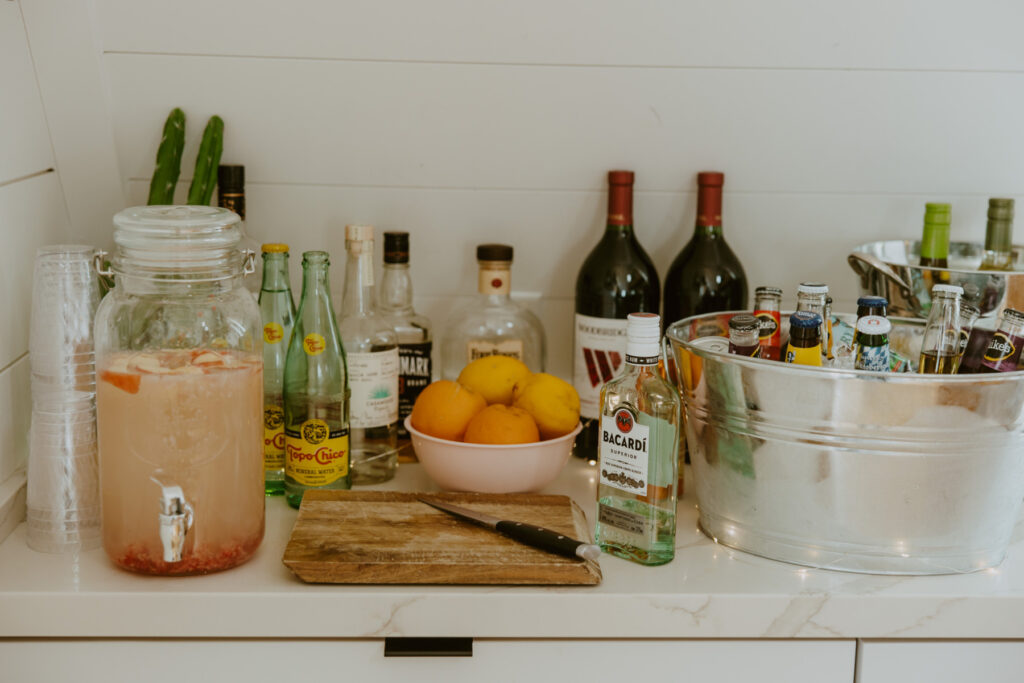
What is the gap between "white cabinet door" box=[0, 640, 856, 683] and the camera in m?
0.90

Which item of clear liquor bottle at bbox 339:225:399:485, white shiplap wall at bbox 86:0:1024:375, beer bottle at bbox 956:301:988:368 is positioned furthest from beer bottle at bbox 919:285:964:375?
clear liquor bottle at bbox 339:225:399:485

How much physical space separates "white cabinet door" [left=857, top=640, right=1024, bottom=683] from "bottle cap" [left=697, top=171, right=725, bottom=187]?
1.86 ft

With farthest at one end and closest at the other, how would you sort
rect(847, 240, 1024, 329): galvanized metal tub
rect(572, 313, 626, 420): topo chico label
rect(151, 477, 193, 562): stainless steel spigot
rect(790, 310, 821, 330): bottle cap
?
1. rect(572, 313, 626, 420): topo chico label
2. rect(847, 240, 1024, 329): galvanized metal tub
3. rect(790, 310, 821, 330): bottle cap
4. rect(151, 477, 193, 562): stainless steel spigot

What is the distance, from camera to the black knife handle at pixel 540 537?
0.91 meters

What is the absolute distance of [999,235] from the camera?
1210 millimetres

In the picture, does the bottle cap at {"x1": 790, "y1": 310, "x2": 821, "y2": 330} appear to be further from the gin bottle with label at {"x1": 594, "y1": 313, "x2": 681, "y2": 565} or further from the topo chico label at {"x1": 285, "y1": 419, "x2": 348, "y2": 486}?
the topo chico label at {"x1": 285, "y1": 419, "x2": 348, "y2": 486}

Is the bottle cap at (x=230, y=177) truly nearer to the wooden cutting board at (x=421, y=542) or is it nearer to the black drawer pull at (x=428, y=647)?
the wooden cutting board at (x=421, y=542)

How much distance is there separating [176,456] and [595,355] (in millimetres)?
512

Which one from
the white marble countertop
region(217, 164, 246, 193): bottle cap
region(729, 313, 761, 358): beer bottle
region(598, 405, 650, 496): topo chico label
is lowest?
the white marble countertop

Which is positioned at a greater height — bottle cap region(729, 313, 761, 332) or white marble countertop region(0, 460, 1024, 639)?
bottle cap region(729, 313, 761, 332)

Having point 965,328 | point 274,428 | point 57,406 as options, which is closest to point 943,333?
point 965,328

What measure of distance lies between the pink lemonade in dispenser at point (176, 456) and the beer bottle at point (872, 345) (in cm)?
60

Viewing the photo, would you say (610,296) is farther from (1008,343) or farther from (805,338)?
(1008,343)

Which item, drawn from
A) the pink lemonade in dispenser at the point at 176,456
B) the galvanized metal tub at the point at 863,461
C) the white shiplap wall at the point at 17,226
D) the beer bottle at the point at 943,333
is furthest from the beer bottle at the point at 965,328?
the white shiplap wall at the point at 17,226
